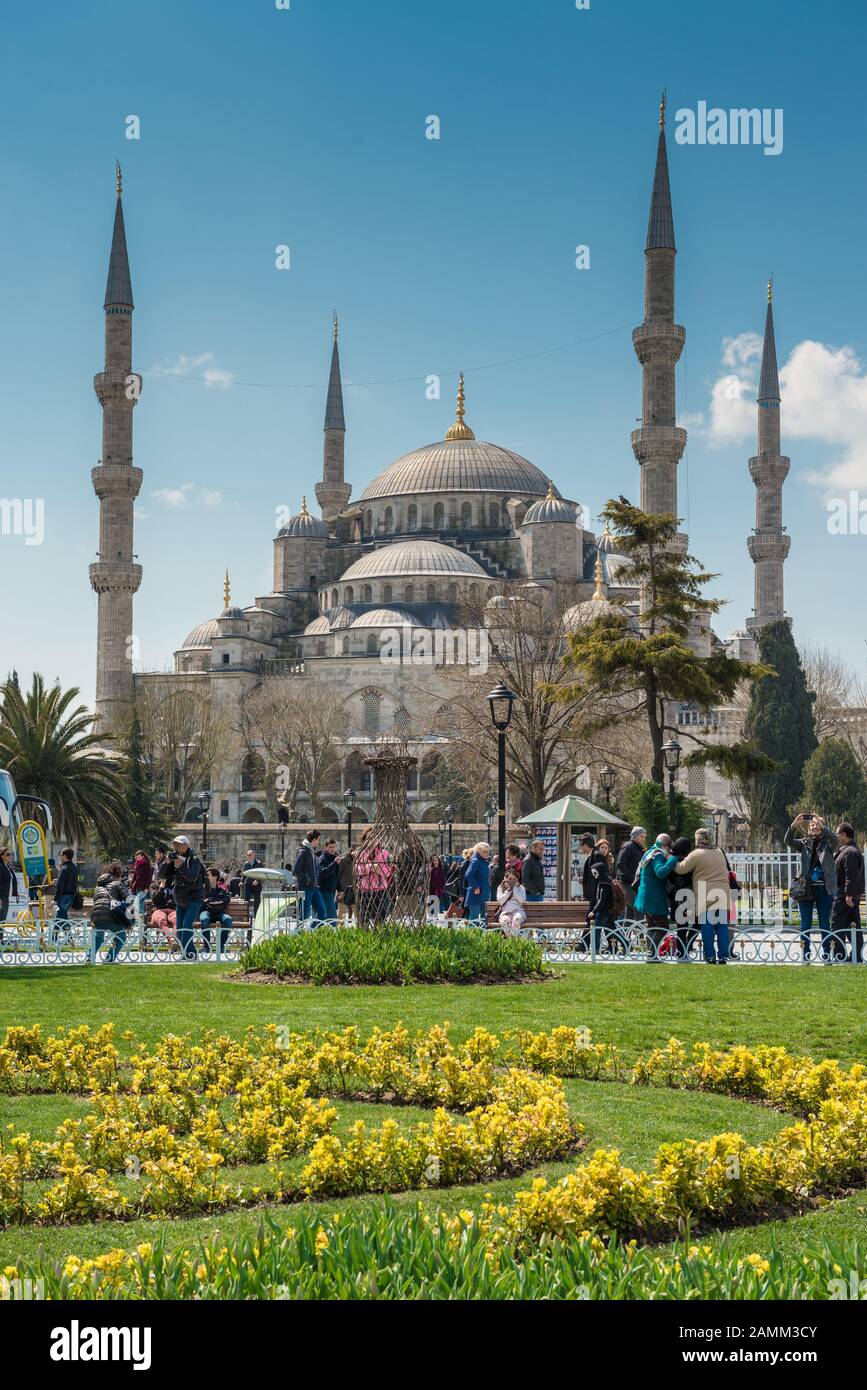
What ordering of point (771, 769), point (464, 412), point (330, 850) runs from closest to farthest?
point (330, 850) < point (771, 769) < point (464, 412)

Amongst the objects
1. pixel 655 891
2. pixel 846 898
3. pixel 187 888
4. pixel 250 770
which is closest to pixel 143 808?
pixel 250 770

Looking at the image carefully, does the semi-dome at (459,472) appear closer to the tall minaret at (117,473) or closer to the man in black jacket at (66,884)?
the tall minaret at (117,473)

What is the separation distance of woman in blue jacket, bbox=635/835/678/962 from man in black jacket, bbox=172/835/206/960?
168 inches

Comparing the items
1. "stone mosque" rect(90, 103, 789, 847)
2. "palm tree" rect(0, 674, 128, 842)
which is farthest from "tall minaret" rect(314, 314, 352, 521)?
"palm tree" rect(0, 674, 128, 842)

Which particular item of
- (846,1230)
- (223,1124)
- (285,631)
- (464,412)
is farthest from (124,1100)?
(464,412)

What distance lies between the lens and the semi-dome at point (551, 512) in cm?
6162

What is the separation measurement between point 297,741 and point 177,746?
17.9 feet

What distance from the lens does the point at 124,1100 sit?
237 inches

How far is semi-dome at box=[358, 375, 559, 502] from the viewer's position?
69.0 meters

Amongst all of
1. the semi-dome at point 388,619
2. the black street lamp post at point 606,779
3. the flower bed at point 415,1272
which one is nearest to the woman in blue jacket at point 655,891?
the flower bed at point 415,1272
